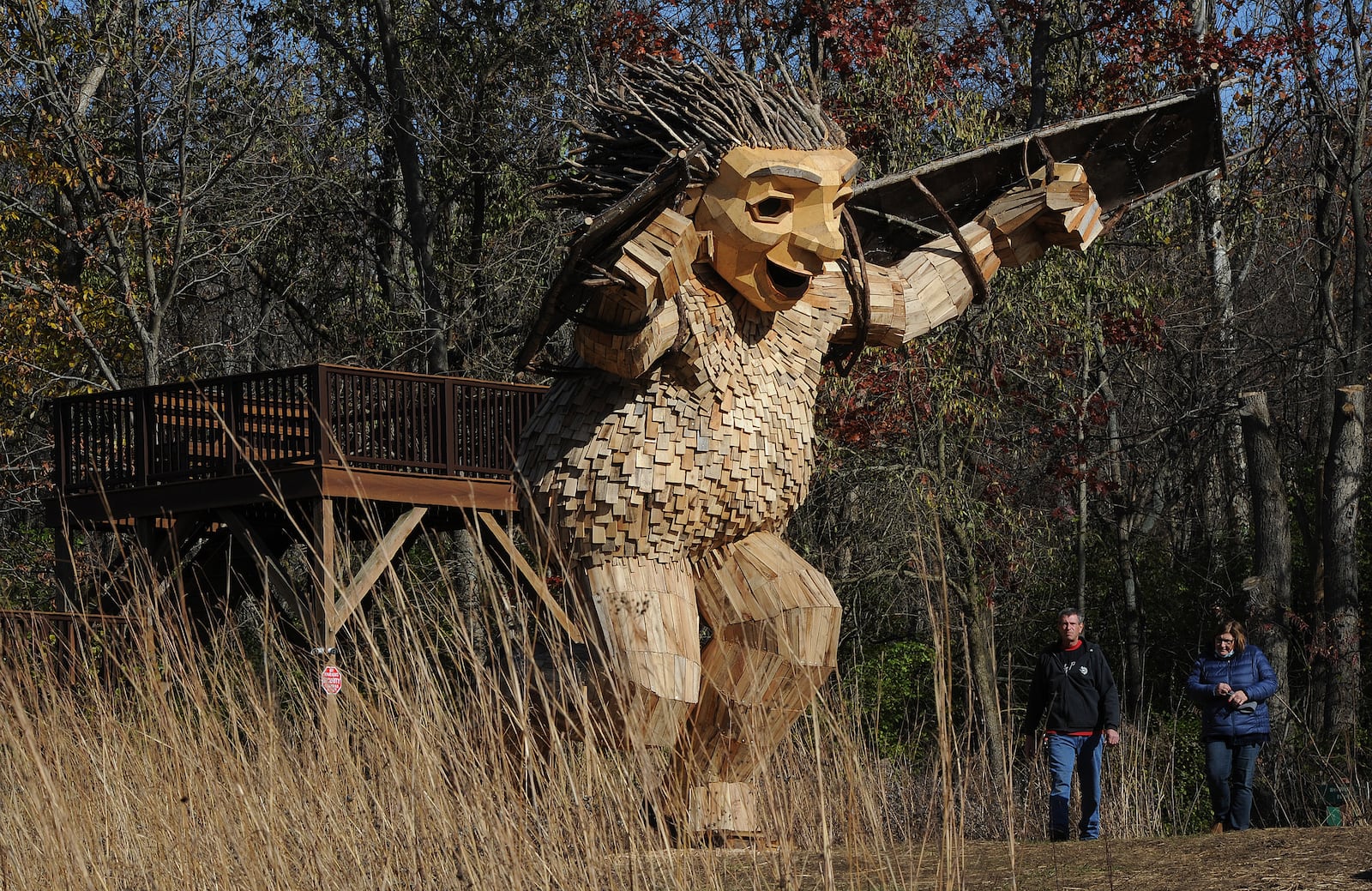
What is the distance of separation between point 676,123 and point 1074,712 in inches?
123

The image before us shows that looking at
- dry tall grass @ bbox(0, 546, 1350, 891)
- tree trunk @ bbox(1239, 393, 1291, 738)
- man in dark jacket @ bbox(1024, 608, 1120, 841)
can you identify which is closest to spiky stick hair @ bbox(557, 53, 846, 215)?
dry tall grass @ bbox(0, 546, 1350, 891)

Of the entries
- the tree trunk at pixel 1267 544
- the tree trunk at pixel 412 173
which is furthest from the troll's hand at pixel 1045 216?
the tree trunk at pixel 412 173

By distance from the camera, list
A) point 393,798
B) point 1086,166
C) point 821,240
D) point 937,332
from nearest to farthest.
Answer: point 393,798, point 821,240, point 1086,166, point 937,332

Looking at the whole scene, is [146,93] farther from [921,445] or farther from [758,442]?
[758,442]

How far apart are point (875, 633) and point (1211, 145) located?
27.9ft

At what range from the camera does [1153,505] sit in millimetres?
15852


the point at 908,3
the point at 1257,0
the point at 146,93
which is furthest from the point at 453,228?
the point at 1257,0

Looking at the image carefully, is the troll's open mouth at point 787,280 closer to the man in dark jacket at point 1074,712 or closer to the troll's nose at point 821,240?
the troll's nose at point 821,240

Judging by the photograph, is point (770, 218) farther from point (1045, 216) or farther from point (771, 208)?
point (1045, 216)

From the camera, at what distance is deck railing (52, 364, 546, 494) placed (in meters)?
10.2

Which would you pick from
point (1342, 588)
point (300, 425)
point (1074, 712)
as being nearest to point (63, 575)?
point (300, 425)

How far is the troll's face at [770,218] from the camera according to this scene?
15.0 ft

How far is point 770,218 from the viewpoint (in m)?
4.62

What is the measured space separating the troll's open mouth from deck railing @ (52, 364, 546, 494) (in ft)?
18.5
